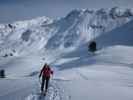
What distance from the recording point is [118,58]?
4594 centimetres

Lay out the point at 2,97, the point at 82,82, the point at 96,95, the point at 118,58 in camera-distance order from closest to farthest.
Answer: the point at 96,95 → the point at 2,97 → the point at 82,82 → the point at 118,58

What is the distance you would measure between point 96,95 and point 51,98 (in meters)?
3.06

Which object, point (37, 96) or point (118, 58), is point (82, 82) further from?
point (118, 58)

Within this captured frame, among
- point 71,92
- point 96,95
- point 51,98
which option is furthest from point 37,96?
point 96,95

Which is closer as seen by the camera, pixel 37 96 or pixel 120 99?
pixel 120 99

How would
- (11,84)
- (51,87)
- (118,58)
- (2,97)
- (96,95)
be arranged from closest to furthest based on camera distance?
(96,95)
(2,97)
(51,87)
(11,84)
(118,58)

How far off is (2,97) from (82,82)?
692 centimetres

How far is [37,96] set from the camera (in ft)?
61.7

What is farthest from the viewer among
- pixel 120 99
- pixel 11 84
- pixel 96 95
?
pixel 11 84

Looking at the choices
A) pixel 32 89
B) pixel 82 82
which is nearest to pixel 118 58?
pixel 82 82

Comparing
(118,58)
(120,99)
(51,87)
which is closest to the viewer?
(120,99)

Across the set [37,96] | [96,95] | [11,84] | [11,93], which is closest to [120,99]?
[96,95]

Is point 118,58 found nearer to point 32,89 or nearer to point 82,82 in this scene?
point 82,82

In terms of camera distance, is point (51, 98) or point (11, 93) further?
point (11, 93)
